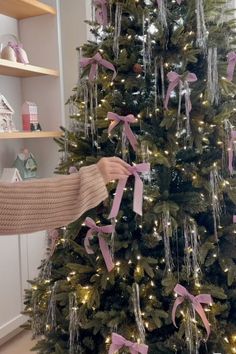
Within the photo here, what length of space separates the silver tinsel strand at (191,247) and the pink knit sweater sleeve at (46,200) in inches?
19.9

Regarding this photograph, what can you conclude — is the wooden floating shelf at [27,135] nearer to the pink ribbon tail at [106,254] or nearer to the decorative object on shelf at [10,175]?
the decorative object on shelf at [10,175]

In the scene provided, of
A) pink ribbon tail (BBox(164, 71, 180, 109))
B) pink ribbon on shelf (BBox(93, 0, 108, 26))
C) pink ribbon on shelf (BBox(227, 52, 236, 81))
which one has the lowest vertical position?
pink ribbon tail (BBox(164, 71, 180, 109))

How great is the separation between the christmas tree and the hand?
0.33 m

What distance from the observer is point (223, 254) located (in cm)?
136

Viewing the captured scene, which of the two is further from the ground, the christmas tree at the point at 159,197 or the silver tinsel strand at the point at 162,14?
the silver tinsel strand at the point at 162,14

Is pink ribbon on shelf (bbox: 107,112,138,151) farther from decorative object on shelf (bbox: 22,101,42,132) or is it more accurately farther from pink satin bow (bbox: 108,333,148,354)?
decorative object on shelf (bbox: 22,101,42,132)

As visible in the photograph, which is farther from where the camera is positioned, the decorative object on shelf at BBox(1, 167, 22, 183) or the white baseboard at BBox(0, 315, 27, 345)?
the decorative object on shelf at BBox(1, 167, 22, 183)

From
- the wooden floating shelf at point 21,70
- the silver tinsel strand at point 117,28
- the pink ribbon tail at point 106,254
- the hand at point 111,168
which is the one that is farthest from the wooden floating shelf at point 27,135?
the hand at point 111,168

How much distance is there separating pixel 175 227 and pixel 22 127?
1.67m

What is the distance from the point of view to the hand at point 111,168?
91cm

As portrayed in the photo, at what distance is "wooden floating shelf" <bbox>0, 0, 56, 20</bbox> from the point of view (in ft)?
7.86

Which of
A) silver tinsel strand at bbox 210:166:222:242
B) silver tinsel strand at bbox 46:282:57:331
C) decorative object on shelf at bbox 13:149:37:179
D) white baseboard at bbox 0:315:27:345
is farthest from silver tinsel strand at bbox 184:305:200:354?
decorative object on shelf at bbox 13:149:37:179

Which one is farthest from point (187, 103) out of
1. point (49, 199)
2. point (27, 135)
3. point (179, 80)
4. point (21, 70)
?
point (21, 70)

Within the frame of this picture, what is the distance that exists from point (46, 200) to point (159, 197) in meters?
0.60
